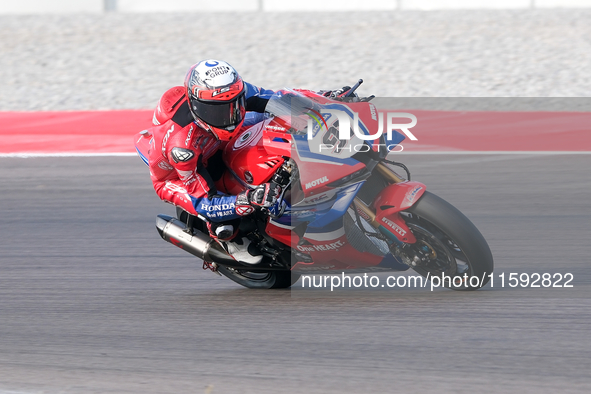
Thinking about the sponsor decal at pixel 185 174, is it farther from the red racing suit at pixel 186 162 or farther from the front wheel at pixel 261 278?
the front wheel at pixel 261 278

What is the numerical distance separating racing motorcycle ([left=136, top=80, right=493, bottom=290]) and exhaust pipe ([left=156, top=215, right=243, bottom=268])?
193mm

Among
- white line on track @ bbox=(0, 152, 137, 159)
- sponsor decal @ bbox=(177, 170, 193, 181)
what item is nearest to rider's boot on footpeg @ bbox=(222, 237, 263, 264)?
sponsor decal @ bbox=(177, 170, 193, 181)

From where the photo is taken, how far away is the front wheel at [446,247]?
147 inches

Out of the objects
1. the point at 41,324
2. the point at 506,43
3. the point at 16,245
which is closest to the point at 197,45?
the point at 506,43

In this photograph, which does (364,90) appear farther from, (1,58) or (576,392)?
(576,392)

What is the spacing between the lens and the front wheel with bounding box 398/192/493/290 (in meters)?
3.74

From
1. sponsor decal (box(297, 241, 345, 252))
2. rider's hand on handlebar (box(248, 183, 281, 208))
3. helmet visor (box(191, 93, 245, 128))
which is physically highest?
helmet visor (box(191, 93, 245, 128))

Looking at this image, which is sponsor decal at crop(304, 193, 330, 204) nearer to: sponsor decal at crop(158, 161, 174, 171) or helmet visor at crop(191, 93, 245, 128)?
helmet visor at crop(191, 93, 245, 128)

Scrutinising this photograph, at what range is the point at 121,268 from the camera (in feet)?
17.3

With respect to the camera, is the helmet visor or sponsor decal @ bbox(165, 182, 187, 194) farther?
sponsor decal @ bbox(165, 182, 187, 194)

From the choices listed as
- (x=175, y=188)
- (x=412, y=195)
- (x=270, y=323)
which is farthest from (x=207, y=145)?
(x=412, y=195)

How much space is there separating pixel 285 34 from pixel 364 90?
12.0ft

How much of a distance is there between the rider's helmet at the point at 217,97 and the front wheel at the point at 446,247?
102 centimetres

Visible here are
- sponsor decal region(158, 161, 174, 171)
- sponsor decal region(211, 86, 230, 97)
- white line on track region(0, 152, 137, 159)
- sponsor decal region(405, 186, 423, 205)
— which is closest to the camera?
sponsor decal region(405, 186, 423, 205)
